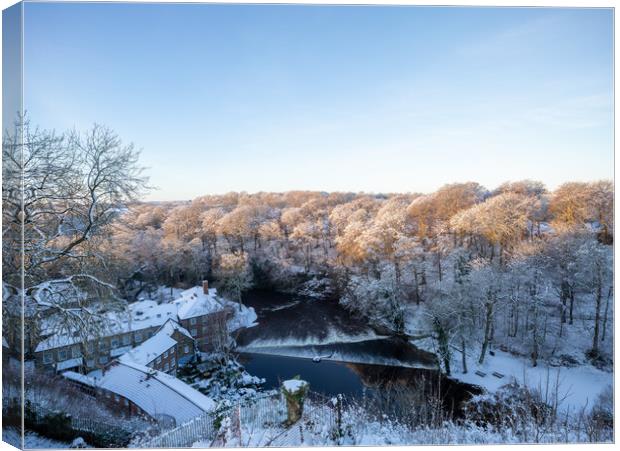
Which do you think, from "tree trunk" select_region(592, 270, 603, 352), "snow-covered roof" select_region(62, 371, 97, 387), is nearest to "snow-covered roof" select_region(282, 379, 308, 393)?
"snow-covered roof" select_region(62, 371, 97, 387)

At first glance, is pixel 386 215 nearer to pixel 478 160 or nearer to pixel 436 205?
pixel 436 205

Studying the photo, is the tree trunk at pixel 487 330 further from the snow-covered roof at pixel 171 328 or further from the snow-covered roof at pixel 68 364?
the snow-covered roof at pixel 68 364

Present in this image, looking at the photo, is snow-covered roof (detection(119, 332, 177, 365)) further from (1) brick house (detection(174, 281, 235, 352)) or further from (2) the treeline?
(2) the treeline

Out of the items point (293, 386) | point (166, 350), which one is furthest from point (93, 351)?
point (293, 386)

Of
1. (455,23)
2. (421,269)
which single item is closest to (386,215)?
(421,269)

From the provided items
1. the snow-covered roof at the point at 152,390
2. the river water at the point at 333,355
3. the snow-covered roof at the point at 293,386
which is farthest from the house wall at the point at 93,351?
the snow-covered roof at the point at 293,386

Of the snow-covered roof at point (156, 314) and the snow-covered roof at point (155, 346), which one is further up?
the snow-covered roof at point (156, 314)
